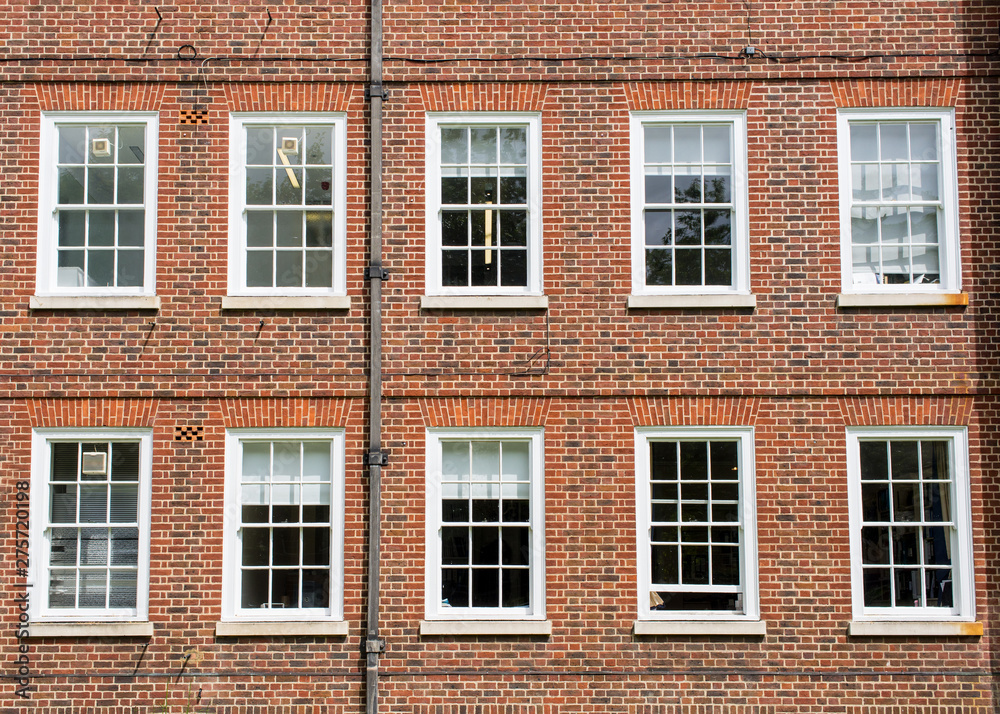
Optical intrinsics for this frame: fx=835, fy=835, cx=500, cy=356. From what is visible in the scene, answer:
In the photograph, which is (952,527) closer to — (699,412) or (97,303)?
(699,412)

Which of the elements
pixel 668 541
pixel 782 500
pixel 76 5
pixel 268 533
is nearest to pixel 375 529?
pixel 268 533

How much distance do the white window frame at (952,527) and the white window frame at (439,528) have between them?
3.20 metres

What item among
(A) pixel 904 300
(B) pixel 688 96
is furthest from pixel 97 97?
(A) pixel 904 300

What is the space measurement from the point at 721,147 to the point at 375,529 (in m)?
5.52

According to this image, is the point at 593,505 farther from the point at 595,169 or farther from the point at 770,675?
the point at 595,169

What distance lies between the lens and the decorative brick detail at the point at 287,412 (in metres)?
8.73

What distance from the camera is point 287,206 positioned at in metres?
8.99

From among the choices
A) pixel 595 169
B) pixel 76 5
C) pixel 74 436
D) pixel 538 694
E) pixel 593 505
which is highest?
pixel 76 5

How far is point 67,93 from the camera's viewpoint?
29.7ft

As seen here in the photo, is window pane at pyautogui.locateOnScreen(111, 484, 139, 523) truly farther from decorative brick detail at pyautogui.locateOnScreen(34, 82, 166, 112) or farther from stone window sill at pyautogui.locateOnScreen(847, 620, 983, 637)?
stone window sill at pyautogui.locateOnScreen(847, 620, 983, 637)

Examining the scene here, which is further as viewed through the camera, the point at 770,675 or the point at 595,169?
the point at 595,169

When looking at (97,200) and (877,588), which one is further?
(97,200)

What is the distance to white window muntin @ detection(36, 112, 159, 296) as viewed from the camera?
902 cm

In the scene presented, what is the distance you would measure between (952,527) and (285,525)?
695 centimetres
